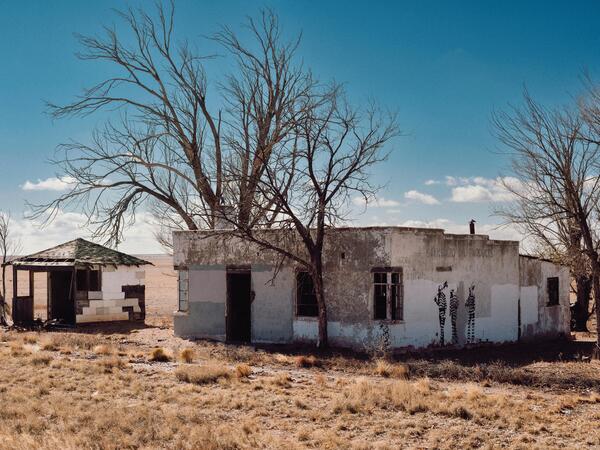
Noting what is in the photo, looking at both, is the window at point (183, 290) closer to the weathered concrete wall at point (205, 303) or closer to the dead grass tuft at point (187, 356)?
the weathered concrete wall at point (205, 303)

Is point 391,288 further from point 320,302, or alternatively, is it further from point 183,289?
point 183,289

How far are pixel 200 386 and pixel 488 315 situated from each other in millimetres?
10258

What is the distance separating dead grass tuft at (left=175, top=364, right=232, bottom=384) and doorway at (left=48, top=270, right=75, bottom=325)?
14678 mm

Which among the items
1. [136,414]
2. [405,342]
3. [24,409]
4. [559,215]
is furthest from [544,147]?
[24,409]

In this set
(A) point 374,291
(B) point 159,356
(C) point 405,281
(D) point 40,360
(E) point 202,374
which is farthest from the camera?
(A) point 374,291

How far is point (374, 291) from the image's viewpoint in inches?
688

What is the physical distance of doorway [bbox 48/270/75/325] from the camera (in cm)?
2658

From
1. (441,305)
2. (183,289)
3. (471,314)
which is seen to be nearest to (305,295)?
(441,305)

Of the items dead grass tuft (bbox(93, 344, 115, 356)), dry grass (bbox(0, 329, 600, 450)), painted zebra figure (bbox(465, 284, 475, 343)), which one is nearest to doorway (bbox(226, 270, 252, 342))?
dead grass tuft (bbox(93, 344, 115, 356))

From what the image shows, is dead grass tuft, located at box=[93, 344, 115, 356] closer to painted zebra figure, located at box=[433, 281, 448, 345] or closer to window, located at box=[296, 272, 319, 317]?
window, located at box=[296, 272, 319, 317]

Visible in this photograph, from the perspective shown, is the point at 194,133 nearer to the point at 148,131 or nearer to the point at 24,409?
the point at 148,131

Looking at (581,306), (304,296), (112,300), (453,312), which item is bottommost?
(581,306)

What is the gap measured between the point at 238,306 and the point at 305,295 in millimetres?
3600

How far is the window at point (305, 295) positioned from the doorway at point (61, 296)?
12.5m
